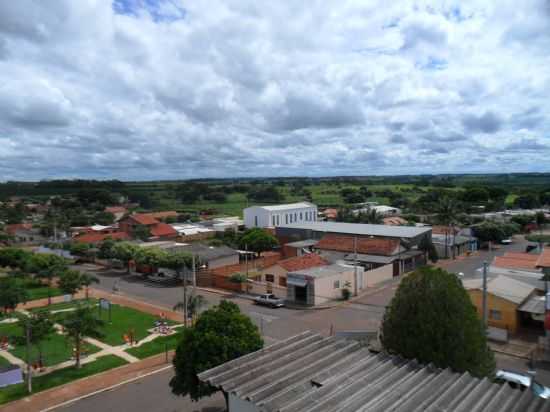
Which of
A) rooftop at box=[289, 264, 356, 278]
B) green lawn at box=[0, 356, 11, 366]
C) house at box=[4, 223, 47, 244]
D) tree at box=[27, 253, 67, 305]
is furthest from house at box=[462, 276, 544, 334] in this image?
house at box=[4, 223, 47, 244]

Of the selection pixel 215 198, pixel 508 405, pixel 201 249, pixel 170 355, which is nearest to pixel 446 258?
pixel 201 249

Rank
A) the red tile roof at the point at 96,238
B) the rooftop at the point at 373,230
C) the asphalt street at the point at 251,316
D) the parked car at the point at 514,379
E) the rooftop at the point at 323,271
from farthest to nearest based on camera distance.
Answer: the red tile roof at the point at 96,238, the rooftop at the point at 373,230, the rooftop at the point at 323,271, the asphalt street at the point at 251,316, the parked car at the point at 514,379

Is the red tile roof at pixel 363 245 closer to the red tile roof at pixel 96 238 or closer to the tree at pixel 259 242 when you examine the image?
the tree at pixel 259 242

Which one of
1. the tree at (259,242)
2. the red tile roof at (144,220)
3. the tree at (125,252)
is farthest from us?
the red tile roof at (144,220)

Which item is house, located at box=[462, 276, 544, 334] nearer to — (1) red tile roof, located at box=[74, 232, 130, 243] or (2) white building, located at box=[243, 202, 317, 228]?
(2) white building, located at box=[243, 202, 317, 228]

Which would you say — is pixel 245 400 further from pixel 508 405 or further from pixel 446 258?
pixel 446 258

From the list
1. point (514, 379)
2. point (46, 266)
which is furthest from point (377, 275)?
point (46, 266)

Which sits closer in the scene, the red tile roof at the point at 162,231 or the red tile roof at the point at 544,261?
the red tile roof at the point at 544,261

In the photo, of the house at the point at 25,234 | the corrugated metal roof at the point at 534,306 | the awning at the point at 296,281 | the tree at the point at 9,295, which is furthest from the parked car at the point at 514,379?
the house at the point at 25,234
